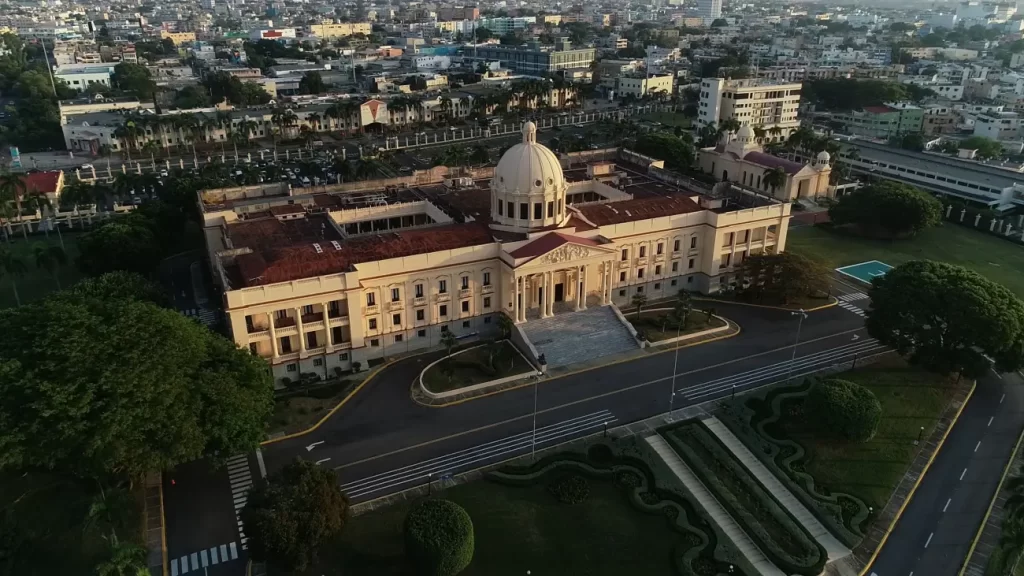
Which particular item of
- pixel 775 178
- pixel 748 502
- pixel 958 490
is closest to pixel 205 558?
pixel 748 502

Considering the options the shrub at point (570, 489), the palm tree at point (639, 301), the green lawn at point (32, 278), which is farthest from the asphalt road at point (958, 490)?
the green lawn at point (32, 278)

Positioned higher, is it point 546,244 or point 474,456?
point 546,244

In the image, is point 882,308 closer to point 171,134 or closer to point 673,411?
point 673,411

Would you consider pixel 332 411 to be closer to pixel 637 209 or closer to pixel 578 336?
pixel 578 336

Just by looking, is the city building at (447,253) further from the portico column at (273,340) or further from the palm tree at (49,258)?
the palm tree at (49,258)

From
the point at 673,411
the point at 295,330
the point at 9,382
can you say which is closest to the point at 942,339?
the point at 673,411

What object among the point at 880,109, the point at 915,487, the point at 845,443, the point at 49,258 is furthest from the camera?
the point at 880,109
